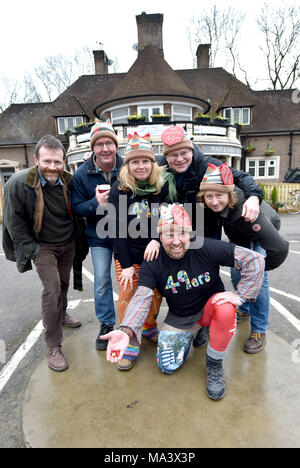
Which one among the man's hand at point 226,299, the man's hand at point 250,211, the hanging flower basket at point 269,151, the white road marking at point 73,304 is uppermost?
the hanging flower basket at point 269,151

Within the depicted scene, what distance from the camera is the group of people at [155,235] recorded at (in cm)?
243

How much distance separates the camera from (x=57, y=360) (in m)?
2.85

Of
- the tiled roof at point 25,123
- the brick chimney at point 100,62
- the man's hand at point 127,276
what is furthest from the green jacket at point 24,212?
the brick chimney at point 100,62

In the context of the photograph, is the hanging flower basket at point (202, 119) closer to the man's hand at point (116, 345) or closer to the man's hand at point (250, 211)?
the man's hand at point (250, 211)

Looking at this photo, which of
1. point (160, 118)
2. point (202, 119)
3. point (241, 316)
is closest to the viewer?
point (241, 316)

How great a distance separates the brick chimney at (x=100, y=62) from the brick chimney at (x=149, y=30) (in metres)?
4.40

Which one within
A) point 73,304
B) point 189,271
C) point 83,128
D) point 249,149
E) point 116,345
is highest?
point 83,128

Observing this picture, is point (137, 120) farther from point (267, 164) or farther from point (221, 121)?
point (267, 164)

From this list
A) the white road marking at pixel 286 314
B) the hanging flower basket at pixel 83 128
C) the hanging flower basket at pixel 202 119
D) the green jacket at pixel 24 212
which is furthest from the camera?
the hanging flower basket at pixel 83 128

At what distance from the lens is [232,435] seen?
1987 millimetres

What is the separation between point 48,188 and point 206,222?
5.16ft

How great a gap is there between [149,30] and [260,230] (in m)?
26.8

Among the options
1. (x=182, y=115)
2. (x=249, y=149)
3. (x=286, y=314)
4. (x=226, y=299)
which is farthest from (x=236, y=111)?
(x=226, y=299)

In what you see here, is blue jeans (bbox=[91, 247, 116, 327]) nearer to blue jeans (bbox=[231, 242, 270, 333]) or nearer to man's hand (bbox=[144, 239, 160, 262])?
man's hand (bbox=[144, 239, 160, 262])
